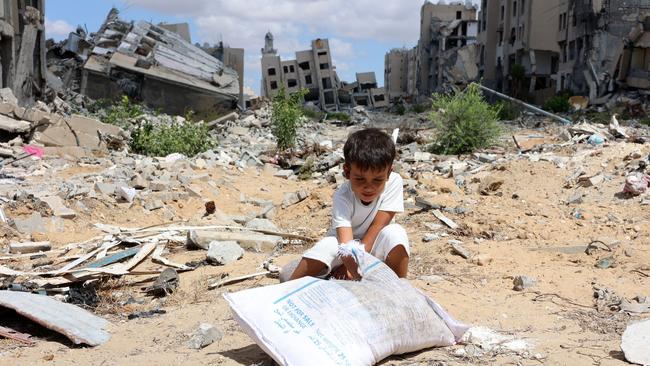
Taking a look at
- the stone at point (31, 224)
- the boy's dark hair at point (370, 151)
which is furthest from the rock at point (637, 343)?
the stone at point (31, 224)

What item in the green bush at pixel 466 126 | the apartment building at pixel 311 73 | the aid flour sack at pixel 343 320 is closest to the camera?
the aid flour sack at pixel 343 320

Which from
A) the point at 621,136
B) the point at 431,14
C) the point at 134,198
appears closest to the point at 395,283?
the point at 134,198

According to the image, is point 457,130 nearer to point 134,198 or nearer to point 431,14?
point 134,198

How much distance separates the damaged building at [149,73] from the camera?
19.3 meters

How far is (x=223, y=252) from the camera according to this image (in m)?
4.57

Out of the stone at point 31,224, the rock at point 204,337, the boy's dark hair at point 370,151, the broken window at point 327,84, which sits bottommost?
the stone at point 31,224

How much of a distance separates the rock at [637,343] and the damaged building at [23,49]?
12.8 meters

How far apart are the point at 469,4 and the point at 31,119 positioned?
131 ft

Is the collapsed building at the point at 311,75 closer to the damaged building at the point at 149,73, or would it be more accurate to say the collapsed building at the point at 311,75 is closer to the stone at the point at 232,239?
the damaged building at the point at 149,73

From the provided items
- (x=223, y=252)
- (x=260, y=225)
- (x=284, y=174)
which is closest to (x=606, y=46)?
(x=284, y=174)

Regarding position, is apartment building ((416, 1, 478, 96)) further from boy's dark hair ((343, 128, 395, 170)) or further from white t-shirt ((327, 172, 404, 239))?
boy's dark hair ((343, 128, 395, 170))

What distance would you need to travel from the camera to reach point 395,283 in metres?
2.62

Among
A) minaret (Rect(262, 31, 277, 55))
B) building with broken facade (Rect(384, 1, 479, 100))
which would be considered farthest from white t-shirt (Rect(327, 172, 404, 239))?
minaret (Rect(262, 31, 277, 55))

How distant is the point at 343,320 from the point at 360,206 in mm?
779
